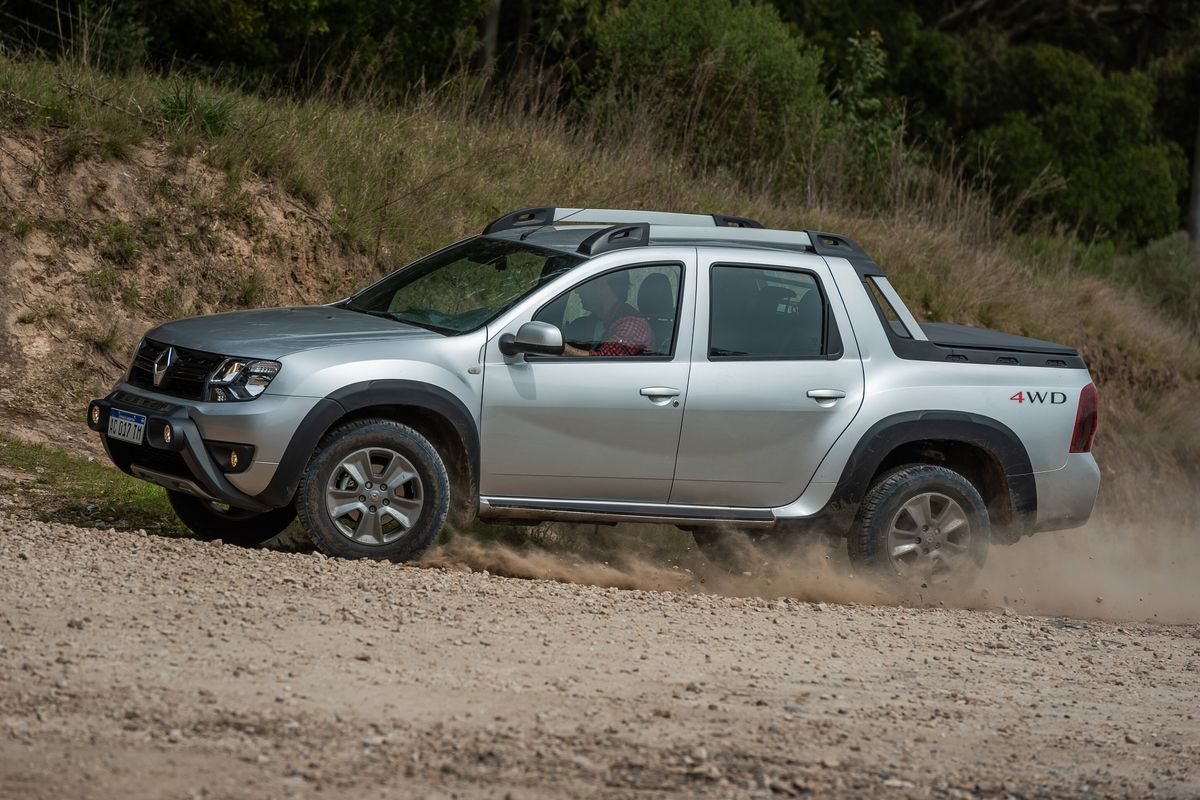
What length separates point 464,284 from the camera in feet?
27.0

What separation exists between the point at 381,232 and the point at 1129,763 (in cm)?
921

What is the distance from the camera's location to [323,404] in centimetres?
717

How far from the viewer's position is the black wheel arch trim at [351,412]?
23.5 ft

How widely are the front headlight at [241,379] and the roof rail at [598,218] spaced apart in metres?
2.14

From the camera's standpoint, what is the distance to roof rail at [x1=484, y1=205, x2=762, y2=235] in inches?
351

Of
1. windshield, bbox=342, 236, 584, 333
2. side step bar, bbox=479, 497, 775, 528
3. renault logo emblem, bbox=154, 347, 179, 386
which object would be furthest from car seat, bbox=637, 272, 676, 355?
renault logo emblem, bbox=154, 347, 179, 386

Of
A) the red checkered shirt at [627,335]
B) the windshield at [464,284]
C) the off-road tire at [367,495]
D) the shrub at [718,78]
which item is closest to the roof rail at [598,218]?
the windshield at [464,284]

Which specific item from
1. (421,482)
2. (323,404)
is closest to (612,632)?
(421,482)

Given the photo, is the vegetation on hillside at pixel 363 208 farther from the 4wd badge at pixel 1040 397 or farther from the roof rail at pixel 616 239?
the 4wd badge at pixel 1040 397

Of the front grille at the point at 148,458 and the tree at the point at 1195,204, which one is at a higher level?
the tree at the point at 1195,204

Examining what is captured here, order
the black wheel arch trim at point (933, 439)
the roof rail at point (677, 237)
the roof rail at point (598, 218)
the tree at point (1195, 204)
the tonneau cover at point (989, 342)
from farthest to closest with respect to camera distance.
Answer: the tree at point (1195, 204) → the roof rail at point (598, 218) → the tonneau cover at point (989, 342) → the black wheel arch trim at point (933, 439) → the roof rail at point (677, 237)

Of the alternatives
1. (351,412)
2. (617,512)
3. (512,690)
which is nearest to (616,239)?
(617,512)

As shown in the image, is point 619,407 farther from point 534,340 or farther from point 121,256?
point 121,256

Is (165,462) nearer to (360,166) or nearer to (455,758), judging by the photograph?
(455,758)
